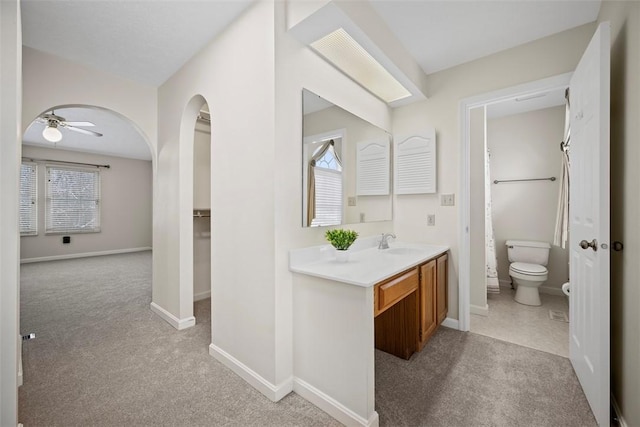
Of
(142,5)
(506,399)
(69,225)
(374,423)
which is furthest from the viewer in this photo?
(69,225)

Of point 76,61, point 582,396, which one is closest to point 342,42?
point 76,61

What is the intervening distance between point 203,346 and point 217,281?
2.15 feet

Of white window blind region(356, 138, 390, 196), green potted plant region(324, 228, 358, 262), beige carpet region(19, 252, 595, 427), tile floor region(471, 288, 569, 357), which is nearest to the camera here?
beige carpet region(19, 252, 595, 427)

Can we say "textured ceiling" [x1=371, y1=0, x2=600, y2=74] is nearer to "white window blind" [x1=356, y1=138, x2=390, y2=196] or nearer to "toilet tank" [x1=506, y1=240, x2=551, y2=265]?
"white window blind" [x1=356, y1=138, x2=390, y2=196]

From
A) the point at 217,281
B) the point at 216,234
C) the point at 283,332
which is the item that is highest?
the point at 216,234

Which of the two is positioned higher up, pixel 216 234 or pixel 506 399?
pixel 216 234

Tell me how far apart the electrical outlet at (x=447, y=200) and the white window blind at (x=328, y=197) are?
3.70 feet

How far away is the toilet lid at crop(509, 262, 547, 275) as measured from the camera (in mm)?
3008

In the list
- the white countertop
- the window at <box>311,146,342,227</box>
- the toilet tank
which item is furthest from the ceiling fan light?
the toilet tank

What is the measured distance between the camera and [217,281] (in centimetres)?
208

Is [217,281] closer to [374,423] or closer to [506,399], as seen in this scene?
[374,423]

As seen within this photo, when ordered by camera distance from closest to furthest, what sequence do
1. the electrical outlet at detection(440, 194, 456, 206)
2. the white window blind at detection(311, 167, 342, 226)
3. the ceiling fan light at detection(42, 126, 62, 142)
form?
the white window blind at detection(311, 167, 342, 226), the electrical outlet at detection(440, 194, 456, 206), the ceiling fan light at detection(42, 126, 62, 142)

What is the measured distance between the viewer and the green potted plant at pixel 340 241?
5.94 ft

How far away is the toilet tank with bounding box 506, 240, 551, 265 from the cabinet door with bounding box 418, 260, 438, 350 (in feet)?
6.76
